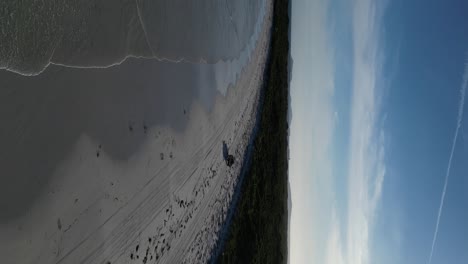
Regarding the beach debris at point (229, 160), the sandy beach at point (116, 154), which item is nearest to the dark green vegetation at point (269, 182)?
the beach debris at point (229, 160)

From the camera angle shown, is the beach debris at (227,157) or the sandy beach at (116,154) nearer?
the sandy beach at (116,154)

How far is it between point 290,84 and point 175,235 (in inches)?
985

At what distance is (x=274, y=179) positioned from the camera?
23.5 metres

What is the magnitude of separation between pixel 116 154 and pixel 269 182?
49.6 ft

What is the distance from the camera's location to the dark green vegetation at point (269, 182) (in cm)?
1568

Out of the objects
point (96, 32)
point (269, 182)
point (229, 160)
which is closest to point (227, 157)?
point (229, 160)

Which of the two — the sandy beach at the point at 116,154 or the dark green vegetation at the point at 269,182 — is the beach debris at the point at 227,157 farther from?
the dark green vegetation at the point at 269,182

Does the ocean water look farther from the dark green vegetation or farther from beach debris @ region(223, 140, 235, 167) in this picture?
→ the dark green vegetation

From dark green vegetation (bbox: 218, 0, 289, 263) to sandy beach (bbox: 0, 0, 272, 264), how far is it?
2.49 meters

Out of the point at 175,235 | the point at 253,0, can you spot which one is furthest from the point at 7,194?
the point at 253,0

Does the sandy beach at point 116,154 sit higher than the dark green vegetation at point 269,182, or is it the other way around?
the sandy beach at point 116,154

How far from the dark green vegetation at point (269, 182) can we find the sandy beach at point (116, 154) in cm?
249

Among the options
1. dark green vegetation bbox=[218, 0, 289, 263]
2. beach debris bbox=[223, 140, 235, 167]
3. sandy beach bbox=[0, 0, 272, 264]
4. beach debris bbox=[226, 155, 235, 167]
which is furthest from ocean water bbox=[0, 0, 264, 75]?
→ dark green vegetation bbox=[218, 0, 289, 263]

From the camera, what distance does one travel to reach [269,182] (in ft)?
71.8
